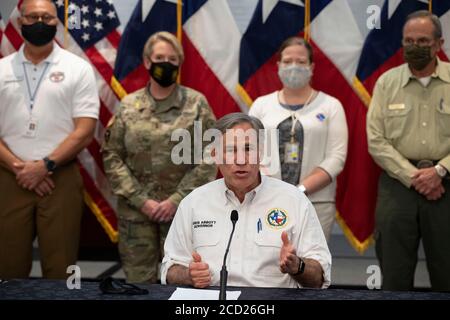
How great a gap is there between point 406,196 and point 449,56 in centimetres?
112

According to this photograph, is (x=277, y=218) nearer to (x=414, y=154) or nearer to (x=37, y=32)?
(x=414, y=154)

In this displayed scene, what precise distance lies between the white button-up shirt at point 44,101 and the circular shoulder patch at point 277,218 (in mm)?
2121

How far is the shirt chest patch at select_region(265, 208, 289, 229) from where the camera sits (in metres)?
2.95

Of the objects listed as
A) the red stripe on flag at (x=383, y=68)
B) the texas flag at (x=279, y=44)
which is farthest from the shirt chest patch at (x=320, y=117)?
the red stripe on flag at (x=383, y=68)

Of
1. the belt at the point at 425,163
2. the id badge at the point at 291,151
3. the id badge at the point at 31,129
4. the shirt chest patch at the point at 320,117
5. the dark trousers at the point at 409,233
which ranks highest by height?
the shirt chest patch at the point at 320,117

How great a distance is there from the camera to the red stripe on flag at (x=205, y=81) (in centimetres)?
513

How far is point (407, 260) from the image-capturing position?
4492mm

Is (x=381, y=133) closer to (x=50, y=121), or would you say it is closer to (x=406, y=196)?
(x=406, y=196)

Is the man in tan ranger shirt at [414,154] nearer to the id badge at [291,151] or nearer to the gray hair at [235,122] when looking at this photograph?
the id badge at [291,151]

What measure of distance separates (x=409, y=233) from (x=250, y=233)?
187 centimetres

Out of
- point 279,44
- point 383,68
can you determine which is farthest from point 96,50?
point 383,68

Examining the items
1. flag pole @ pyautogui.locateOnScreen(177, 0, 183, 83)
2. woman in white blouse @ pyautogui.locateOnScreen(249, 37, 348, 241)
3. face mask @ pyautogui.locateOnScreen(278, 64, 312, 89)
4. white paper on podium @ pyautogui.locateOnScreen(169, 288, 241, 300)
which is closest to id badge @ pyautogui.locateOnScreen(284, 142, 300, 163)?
woman in white blouse @ pyautogui.locateOnScreen(249, 37, 348, 241)
